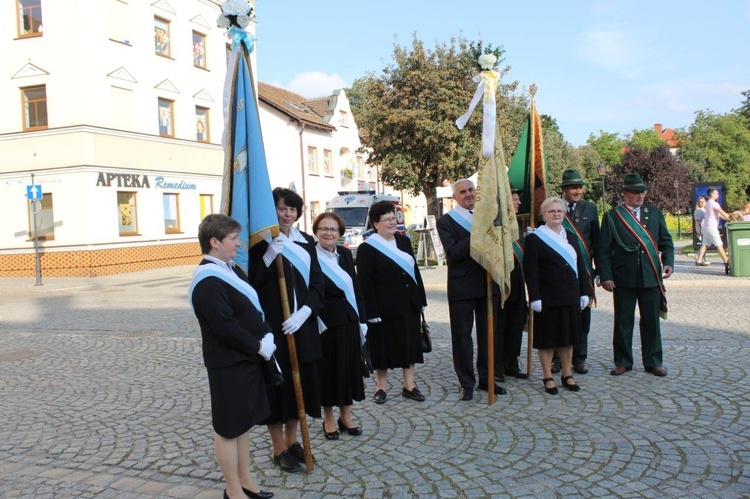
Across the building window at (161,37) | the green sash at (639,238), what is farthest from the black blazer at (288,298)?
the building window at (161,37)

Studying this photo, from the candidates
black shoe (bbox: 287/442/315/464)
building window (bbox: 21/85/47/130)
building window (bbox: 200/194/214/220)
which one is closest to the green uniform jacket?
black shoe (bbox: 287/442/315/464)

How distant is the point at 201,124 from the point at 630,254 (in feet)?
81.9

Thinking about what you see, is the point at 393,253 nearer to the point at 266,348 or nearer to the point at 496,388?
the point at 496,388

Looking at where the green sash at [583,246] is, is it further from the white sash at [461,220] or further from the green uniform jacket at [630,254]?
the white sash at [461,220]

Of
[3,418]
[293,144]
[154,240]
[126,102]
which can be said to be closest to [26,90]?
[126,102]

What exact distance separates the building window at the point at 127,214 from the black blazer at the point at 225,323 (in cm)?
2209

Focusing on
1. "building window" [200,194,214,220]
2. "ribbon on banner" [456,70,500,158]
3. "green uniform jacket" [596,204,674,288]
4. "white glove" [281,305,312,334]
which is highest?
"building window" [200,194,214,220]

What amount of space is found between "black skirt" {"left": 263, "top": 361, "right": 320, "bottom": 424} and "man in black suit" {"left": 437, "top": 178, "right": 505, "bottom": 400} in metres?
1.71

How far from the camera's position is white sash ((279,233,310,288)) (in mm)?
4316

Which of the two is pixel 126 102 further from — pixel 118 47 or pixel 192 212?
pixel 192 212

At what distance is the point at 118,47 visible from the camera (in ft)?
76.8

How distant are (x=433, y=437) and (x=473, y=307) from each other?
4.81 ft

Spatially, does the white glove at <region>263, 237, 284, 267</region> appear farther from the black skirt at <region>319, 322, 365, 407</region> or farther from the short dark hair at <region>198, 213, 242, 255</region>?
the black skirt at <region>319, 322, 365, 407</region>

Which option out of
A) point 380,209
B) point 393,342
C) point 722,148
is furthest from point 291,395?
point 722,148
